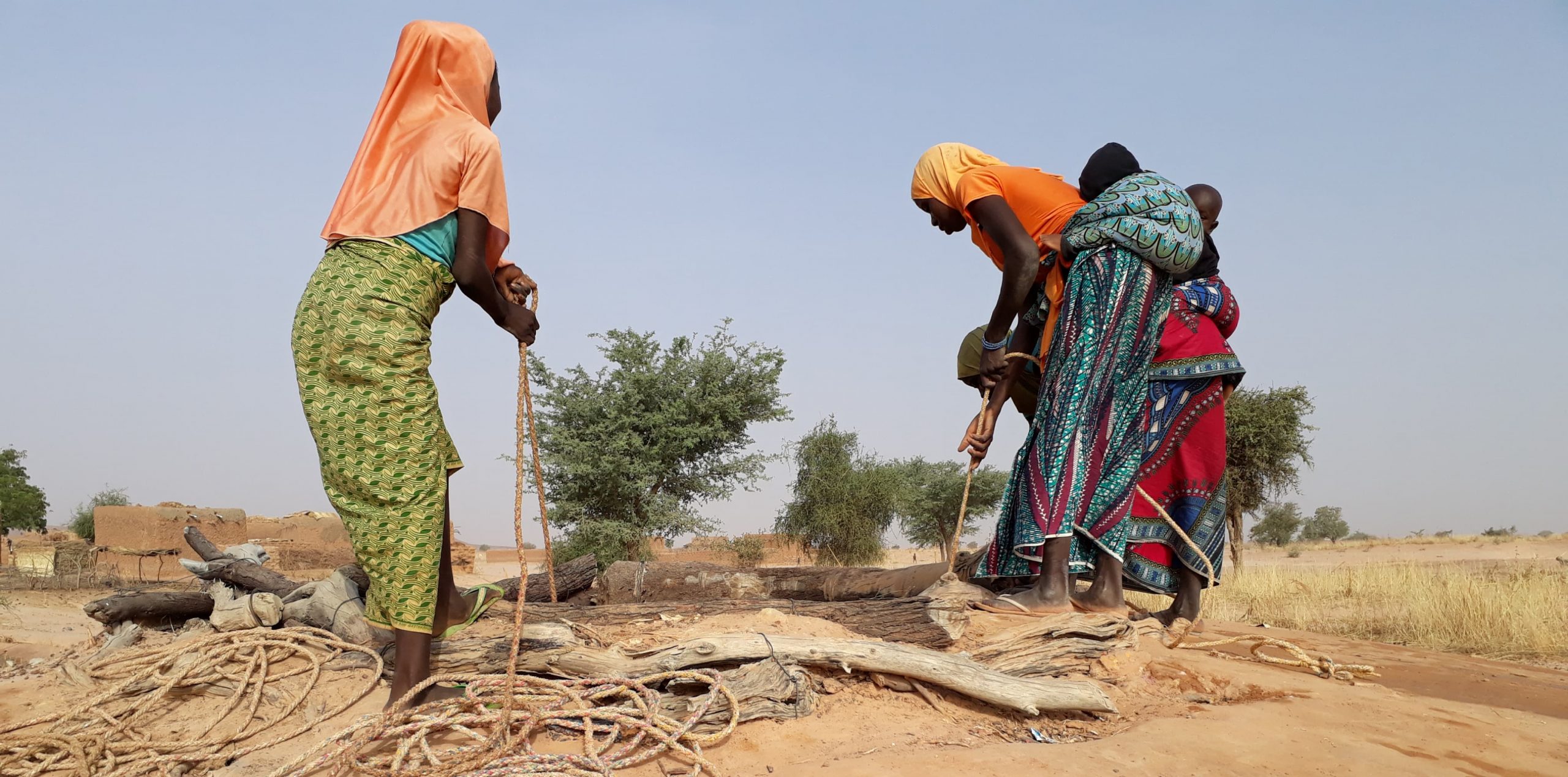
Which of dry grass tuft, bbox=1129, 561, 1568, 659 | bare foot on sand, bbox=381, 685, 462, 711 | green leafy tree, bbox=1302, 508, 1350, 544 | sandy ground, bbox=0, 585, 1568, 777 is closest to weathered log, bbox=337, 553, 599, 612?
sandy ground, bbox=0, 585, 1568, 777

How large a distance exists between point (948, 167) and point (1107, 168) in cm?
73

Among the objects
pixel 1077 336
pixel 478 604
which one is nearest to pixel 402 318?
pixel 478 604

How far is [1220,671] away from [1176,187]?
2.12 m

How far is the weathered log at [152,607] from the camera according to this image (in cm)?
412

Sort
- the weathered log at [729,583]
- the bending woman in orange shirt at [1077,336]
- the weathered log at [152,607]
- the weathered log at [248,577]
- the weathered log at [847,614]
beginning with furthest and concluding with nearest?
the weathered log at [729,583] < the weathered log at [248,577] < the weathered log at [152,607] < the bending woman in orange shirt at [1077,336] < the weathered log at [847,614]

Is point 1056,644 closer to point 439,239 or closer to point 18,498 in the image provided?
point 439,239

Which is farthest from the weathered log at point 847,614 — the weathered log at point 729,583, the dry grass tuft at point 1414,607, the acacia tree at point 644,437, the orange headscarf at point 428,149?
the acacia tree at point 644,437

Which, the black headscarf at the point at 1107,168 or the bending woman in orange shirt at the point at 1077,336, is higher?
the black headscarf at the point at 1107,168

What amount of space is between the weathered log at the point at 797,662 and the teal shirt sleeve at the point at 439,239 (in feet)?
4.41

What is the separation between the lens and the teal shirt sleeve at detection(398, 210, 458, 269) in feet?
9.78

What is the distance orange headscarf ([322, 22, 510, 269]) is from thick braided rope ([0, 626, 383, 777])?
5.30ft

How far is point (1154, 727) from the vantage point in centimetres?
286

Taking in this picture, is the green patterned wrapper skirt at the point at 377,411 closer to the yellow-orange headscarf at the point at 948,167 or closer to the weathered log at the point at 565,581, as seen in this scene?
the weathered log at the point at 565,581

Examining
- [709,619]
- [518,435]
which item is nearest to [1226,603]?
[709,619]
